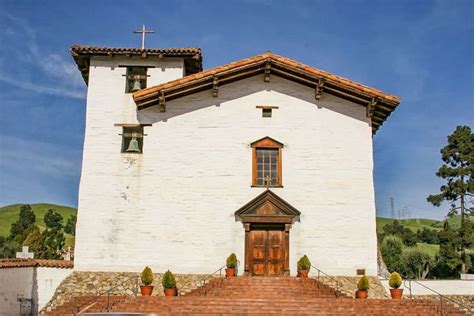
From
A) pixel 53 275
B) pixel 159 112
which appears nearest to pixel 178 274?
pixel 53 275

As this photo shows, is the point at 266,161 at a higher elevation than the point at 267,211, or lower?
higher

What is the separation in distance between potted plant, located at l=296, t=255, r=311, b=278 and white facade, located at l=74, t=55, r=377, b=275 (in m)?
0.48

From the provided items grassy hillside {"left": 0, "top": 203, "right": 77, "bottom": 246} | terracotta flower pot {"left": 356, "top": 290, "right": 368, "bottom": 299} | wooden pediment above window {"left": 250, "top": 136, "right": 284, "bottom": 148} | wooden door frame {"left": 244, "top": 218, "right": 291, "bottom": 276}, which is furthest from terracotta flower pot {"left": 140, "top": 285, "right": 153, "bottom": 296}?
grassy hillside {"left": 0, "top": 203, "right": 77, "bottom": 246}

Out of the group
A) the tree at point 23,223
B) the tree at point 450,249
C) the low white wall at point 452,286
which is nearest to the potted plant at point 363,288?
the low white wall at point 452,286

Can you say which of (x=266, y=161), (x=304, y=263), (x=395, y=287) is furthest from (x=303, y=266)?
(x=266, y=161)

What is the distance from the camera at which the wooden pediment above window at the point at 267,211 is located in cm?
1991

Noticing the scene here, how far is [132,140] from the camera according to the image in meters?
20.7

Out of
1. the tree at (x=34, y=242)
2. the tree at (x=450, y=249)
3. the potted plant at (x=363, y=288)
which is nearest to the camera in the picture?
the potted plant at (x=363, y=288)

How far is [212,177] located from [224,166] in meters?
0.64

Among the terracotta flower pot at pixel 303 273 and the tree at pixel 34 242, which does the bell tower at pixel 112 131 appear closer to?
the terracotta flower pot at pixel 303 273

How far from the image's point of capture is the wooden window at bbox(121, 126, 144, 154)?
2061 centimetres

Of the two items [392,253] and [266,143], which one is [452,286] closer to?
[266,143]

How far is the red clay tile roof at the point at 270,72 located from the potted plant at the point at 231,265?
675 centimetres

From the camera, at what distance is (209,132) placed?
20.8 metres
